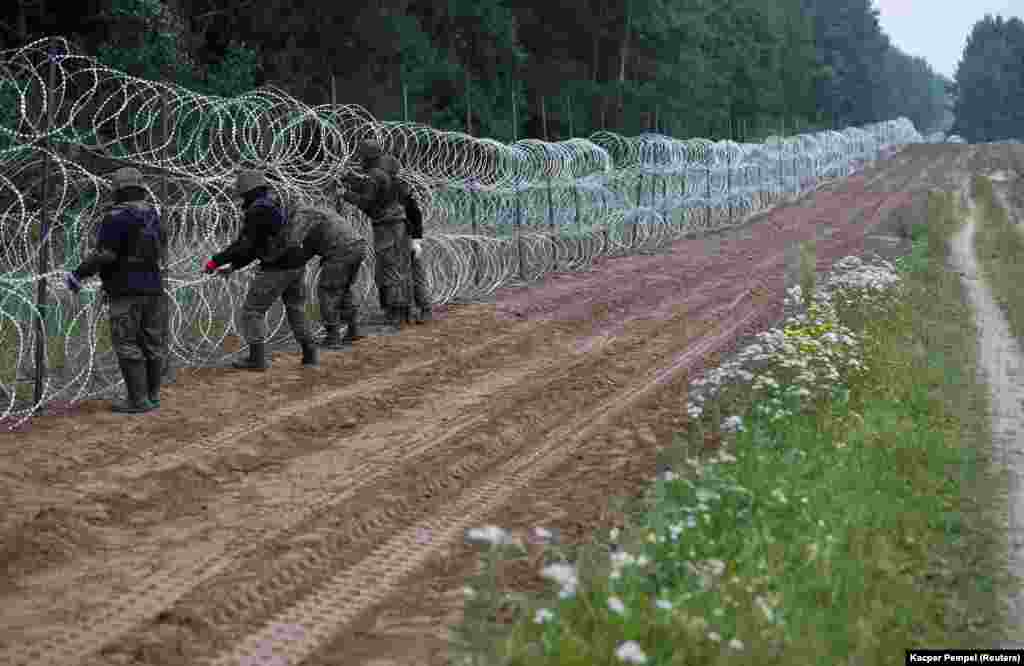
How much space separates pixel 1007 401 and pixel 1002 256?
14.1 metres

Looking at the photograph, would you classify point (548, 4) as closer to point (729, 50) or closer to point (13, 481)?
point (729, 50)

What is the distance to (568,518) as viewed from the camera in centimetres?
656

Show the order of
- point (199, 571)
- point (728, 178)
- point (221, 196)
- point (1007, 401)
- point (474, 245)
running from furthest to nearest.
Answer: point (728, 178)
point (474, 245)
point (221, 196)
point (1007, 401)
point (199, 571)

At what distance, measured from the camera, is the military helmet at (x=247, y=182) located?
9.99 meters

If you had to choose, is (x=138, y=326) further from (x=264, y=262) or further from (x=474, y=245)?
(x=474, y=245)

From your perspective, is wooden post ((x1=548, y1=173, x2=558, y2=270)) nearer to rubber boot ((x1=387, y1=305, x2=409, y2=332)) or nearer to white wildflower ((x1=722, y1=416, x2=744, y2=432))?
rubber boot ((x1=387, y1=305, x2=409, y2=332))

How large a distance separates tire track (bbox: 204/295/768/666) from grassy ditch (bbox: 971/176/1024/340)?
6.90 m

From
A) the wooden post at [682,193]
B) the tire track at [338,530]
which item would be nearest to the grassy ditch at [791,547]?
the tire track at [338,530]

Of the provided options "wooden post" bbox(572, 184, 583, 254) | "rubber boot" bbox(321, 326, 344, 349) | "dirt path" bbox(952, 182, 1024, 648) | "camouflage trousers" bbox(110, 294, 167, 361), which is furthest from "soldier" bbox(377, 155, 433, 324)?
"wooden post" bbox(572, 184, 583, 254)

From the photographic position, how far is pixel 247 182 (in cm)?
1000

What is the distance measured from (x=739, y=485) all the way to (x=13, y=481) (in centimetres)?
419

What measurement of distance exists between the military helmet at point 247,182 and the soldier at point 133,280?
1168 millimetres

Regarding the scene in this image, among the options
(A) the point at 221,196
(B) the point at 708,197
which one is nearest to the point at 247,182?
(A) the point at 221,196

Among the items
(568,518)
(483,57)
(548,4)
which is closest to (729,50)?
(548,4)
